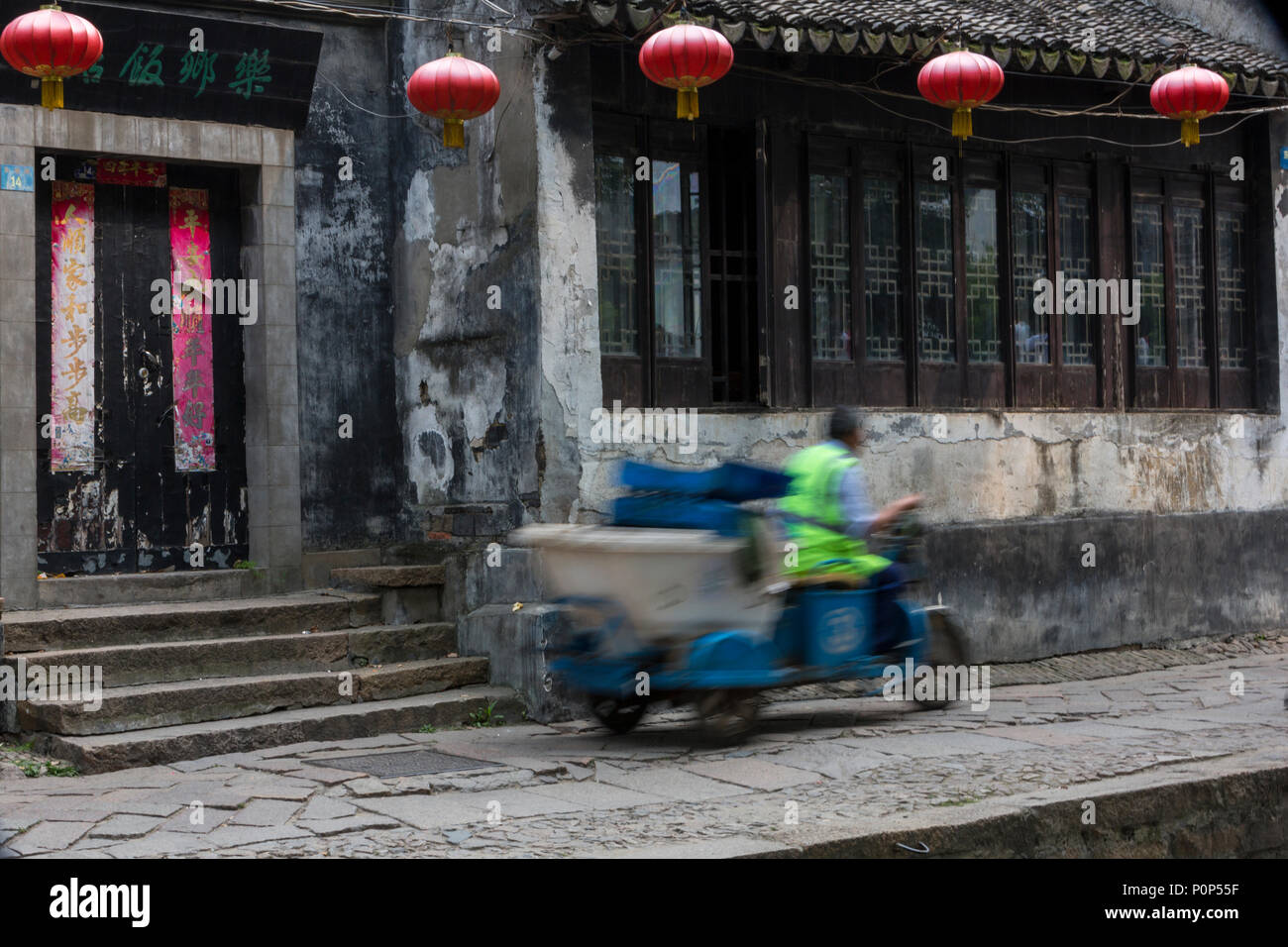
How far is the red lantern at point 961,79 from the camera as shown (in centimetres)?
945

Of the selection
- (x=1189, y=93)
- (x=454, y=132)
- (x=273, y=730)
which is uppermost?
(x=1189, y=93)

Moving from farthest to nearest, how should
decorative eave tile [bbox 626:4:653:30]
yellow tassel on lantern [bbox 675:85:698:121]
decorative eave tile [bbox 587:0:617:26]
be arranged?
decorative eave tile [bbox 626:4:653:30]
decorative eave tile [bbox 587:0:617:26]
yellow tassel on lantern [bbox 675:85:698:121]

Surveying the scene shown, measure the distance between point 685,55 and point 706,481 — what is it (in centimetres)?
254

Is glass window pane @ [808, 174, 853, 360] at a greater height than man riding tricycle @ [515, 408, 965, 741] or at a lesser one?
greater

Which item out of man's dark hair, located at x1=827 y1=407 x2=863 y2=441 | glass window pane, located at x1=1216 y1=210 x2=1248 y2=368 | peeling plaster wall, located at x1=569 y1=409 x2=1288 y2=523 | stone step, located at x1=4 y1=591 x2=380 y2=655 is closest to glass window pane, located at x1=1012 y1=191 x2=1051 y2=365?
peeling plaster wall, located at x1=569 y1=409 x2=1288 y2=523

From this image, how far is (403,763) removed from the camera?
7.61 m

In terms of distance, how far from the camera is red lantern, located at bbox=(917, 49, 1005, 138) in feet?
31.0

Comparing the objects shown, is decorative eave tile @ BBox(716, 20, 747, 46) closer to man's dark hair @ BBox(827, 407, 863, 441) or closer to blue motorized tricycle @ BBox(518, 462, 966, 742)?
man's dark hair @ BBox(827, 407, 863, 441)

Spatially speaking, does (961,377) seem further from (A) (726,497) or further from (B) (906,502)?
(A) (726,497)

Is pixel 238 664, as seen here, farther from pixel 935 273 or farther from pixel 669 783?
pixel 935 273

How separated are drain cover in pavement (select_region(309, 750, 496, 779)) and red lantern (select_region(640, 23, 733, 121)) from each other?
399 centimetres

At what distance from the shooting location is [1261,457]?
1275cm

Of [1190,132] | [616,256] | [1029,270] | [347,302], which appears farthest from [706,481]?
[1190,132]

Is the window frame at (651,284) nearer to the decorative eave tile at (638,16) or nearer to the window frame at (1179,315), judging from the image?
the decorative eave tile at (638,16)
